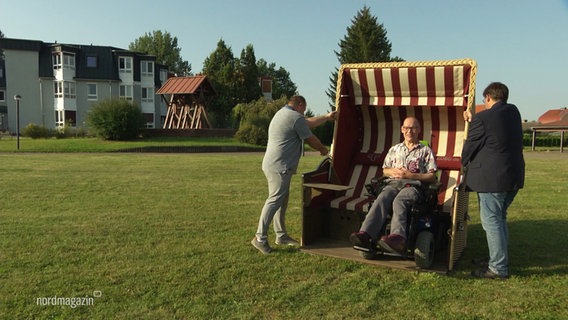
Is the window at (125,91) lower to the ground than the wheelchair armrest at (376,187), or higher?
higher

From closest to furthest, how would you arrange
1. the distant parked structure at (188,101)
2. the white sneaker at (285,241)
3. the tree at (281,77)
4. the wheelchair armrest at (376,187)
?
the wheelchair armrest at (376,187) < the white sneaker at (285,241) < the distant parked structure at (188,101) < the tree at (281,77)

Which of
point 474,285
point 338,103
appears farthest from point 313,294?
point 338,103

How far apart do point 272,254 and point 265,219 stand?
44 cm

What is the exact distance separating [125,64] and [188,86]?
21.0 m

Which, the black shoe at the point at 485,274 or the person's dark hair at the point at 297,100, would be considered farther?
the person's dark hair at the point at 297,100

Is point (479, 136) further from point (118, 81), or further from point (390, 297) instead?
point (118, 81)

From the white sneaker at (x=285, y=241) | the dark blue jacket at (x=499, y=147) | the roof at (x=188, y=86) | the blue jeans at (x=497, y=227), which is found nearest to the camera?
the dark blue jacket at (x=499, y=147)

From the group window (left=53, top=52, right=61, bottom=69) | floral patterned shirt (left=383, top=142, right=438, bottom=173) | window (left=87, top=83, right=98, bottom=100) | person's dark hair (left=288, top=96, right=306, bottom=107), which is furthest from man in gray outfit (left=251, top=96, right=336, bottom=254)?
window (left=87, top=83, right=98, bottom=100)

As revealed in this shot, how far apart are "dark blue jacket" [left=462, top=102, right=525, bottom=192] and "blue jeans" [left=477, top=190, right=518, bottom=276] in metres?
0.12

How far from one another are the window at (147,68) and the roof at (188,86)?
19.2 metres

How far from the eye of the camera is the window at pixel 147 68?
57.3 metres

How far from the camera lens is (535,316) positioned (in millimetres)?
3766

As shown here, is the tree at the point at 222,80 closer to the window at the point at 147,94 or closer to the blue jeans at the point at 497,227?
the window at the point at 147,94

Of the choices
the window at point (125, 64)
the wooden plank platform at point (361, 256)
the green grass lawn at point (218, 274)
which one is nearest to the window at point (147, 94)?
the window at point (125, 64)
